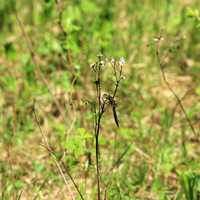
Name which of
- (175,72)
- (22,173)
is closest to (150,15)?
(175,72)

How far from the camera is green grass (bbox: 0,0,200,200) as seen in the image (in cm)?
318

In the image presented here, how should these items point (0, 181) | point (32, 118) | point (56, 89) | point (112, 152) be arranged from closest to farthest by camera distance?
point (0, 181) < point (112, 152) < point (32, 118) < point (56, 89)

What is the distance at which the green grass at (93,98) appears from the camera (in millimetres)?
3182

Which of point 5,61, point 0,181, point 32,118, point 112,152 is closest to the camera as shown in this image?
point 0,181

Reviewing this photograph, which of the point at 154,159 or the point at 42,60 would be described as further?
the point at 42,60

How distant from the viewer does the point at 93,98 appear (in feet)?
13.0

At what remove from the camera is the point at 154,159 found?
342 centimetres

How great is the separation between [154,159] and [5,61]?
64.0 inches

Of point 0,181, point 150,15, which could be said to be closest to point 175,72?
point 150,15

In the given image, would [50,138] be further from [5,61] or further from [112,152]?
[5,61]

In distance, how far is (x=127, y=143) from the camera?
138 inches

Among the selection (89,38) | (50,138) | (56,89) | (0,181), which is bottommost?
(0,181)

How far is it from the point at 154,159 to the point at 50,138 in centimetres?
70

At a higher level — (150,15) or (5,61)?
(150,15)
